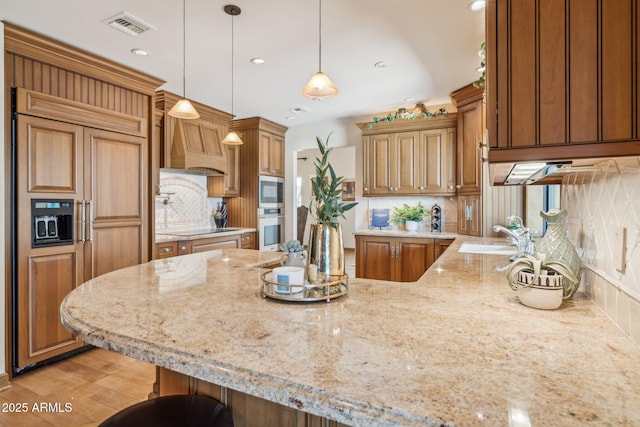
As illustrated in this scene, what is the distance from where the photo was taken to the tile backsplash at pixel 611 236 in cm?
81

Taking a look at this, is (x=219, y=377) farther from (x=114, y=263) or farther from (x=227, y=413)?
(x=114, y=263)

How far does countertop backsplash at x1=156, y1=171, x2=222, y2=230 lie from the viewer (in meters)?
4.37

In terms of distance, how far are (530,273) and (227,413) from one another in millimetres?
1052

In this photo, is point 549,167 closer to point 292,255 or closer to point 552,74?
point 552,74

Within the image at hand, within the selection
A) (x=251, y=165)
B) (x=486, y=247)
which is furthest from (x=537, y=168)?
(x=251, y=165)

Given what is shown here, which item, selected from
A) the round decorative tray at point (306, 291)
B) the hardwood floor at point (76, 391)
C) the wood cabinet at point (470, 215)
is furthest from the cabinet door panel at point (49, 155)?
Result: the wood cabinet at point (470, 215)

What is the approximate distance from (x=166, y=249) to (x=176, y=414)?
9.57 ft

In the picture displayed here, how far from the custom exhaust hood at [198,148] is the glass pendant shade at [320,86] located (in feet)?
7.67

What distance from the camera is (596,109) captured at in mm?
724

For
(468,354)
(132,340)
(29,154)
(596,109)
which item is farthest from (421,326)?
(29,154)

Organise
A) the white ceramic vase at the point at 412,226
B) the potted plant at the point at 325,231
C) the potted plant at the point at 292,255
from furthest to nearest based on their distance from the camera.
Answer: the white ceramic vase at the point at 412,226
the potted plant at the point at 292,255
the potted plant at the point at 325,231

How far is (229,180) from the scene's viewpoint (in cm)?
497

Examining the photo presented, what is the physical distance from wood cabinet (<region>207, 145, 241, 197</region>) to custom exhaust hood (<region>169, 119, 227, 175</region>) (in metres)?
0.17

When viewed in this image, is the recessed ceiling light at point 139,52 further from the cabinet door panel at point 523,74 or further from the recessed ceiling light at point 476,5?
the cabinet door panel at point 523,74
